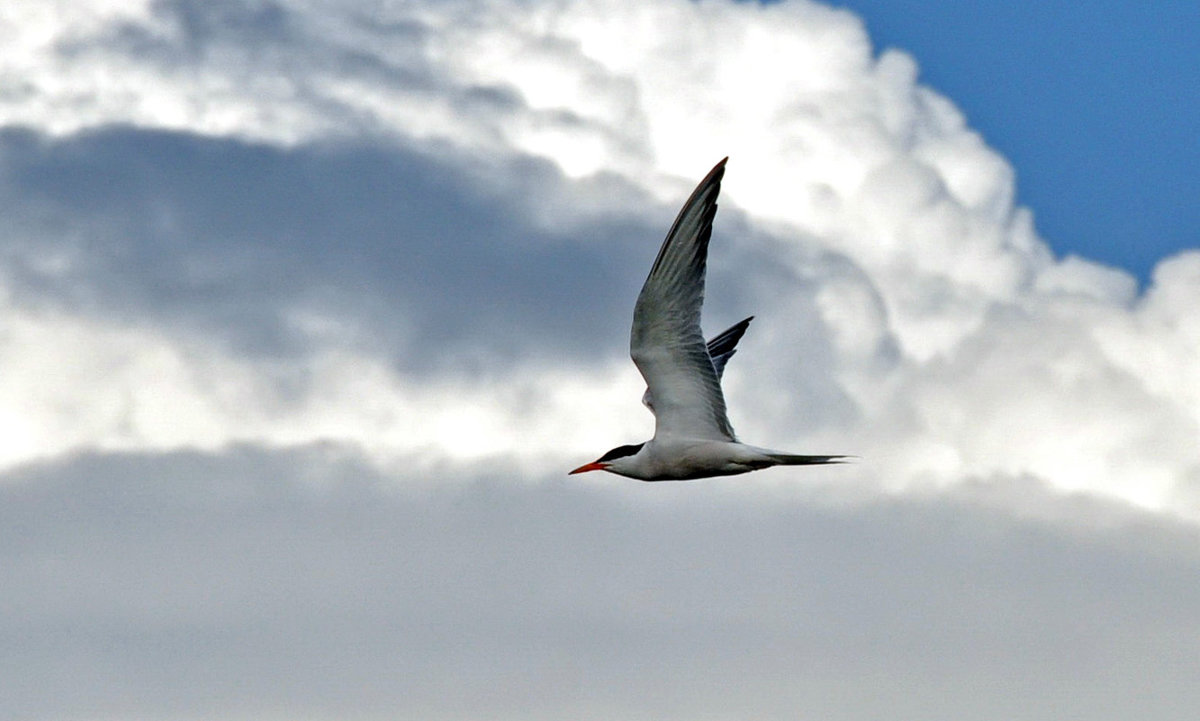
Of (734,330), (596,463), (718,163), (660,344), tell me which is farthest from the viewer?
(734,330)

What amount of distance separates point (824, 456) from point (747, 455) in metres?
1.69

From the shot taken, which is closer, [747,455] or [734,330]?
[747,455]

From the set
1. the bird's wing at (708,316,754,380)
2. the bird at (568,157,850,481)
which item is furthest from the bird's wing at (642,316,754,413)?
the bird at (568,157,850,481)

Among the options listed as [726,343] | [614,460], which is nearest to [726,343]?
[726,343]

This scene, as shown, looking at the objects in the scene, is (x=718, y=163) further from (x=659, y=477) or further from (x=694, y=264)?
(x=659, y=477)

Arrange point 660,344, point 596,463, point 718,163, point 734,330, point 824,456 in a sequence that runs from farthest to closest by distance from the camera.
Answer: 1. point 734,330
2. point 596,463
3. point 660,344
4. point 824,456
5. point 718,163

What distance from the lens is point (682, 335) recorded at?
2162 cm

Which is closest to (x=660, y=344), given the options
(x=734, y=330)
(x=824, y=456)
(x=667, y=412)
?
(x=667, y=412)

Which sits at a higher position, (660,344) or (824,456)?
(660,344)

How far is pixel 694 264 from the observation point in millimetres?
20750

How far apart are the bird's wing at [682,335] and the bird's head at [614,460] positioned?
0.63 m

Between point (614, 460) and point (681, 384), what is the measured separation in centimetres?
174

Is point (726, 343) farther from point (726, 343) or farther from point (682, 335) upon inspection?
point (682, 335)

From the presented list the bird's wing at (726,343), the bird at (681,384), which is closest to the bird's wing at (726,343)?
the bird's wing at (726,343)
